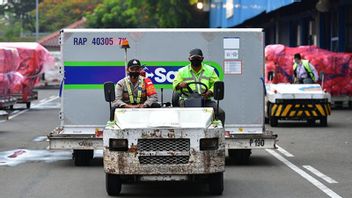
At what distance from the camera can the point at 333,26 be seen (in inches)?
1726

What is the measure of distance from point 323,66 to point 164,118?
22845 mm

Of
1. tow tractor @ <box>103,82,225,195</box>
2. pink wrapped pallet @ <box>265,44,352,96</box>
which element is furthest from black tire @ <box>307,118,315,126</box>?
tow tractor @ <box>103,82,225,195</box>

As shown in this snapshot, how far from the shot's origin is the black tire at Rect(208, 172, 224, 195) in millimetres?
12208

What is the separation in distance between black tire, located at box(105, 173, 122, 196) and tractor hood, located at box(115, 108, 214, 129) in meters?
0.68

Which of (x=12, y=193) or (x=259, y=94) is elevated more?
(x=259, y=94)

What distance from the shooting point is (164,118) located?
12.3 metres

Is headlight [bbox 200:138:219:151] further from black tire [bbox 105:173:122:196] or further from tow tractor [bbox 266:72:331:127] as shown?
tow tractor [bbox 266:72:331:127]

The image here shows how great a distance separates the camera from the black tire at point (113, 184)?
481 inches

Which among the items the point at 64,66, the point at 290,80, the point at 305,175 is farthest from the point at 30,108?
the point at 305,175

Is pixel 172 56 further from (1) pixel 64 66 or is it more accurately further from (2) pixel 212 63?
(1) pixel 64 66

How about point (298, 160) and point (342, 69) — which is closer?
point (298, 160)

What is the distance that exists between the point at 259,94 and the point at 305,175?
6.63ft

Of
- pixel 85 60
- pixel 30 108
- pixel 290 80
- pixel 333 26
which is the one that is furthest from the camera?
pixel 333 26

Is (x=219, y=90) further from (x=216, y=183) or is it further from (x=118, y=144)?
(x=118, y=144)
